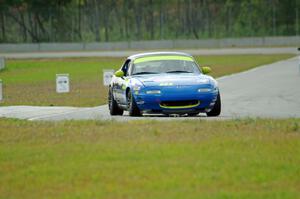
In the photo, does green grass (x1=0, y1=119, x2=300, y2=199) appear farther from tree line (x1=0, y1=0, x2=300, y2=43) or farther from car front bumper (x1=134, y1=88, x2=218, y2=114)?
tree line (x1=0, y1=0, x2=300, y2=43)

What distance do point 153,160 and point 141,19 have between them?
309 feet

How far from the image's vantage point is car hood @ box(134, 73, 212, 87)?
66.6ft

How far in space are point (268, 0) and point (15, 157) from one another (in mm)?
90258

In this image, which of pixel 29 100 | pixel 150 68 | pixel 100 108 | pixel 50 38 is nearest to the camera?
Answer: pixel 150 68

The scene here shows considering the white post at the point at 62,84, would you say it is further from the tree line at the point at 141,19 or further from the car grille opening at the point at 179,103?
the tree line at the point at 141,19

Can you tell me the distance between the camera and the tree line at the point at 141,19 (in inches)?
3976

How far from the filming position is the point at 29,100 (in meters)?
30.3

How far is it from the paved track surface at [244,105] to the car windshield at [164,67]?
1.00m

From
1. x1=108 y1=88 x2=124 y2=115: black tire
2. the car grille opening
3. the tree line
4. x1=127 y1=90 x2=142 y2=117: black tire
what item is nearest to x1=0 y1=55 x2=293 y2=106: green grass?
x1=108 y1=88 x2=124 y2=115: black tire

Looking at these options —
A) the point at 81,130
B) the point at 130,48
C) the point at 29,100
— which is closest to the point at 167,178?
the point at 81,130

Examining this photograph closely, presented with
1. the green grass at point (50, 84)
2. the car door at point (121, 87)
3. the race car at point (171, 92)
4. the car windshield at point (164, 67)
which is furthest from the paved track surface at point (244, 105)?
the green grass at point (50, 84)

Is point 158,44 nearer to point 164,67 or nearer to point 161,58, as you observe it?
point 161,58

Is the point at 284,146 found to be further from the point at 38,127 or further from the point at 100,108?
the point at 100,108

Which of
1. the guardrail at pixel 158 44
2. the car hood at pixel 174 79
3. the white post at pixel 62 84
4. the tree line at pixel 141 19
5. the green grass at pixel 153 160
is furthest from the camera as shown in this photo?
the tree line at pixel 141 19
